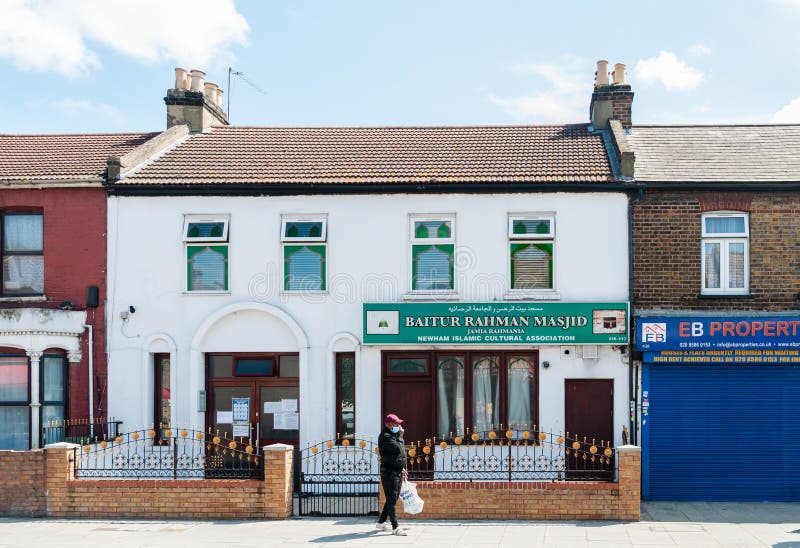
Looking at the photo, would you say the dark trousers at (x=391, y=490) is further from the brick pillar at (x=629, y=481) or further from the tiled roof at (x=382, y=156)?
the tiled roof at (x=382, y=156)

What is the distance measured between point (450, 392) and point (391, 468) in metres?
3.78

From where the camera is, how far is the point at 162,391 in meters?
16.8

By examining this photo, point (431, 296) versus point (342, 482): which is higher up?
point (431, 296)

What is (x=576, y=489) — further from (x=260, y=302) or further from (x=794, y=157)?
(x=794, y=157)

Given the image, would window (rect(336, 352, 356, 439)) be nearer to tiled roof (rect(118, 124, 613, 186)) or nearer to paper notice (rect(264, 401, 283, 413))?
paper notice (rect(264, 401, 283, 413))

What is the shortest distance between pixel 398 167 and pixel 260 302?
365 cm

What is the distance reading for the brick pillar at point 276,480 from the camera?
1365cm

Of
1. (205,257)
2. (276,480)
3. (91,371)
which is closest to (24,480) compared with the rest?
(91,371)

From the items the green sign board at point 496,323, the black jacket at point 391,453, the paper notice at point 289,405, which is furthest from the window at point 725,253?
the paper notice at point 289,405

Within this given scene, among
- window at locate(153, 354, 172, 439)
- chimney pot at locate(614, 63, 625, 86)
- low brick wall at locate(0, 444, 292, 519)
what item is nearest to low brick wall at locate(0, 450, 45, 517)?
low brick wall at locate(0, 444, 292, 519)

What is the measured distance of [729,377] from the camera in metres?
15.9

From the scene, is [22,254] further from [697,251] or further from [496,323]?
[697,251]

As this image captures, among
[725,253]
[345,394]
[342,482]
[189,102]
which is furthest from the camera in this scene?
[189,102]

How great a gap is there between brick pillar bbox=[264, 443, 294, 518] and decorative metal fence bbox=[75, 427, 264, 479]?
1.06ft
